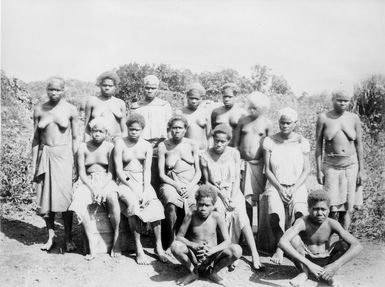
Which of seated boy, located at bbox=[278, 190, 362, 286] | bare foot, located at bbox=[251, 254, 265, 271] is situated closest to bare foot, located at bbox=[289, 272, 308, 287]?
seated boy, located at bbox=[278, 190, 362, 286]

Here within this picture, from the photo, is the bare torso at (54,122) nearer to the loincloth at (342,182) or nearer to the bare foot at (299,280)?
the bare foot at (299,280)

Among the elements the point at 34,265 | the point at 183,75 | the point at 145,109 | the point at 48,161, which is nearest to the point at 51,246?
the point at 34,265

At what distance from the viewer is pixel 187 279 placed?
14.5ft

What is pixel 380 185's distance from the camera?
25.4 feet

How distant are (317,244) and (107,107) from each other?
3.25 m

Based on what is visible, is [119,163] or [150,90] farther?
[150,90]

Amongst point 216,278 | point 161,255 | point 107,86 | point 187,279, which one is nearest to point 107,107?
point 107,86

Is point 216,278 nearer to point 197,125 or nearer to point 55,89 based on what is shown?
point 197,125

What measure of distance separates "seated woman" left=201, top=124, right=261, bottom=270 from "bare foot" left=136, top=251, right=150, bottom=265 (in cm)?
104

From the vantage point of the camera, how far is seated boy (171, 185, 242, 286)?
441 cm

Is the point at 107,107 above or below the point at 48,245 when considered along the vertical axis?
above

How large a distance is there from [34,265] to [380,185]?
6034mm

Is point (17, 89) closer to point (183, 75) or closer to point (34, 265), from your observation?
point (34, 265)

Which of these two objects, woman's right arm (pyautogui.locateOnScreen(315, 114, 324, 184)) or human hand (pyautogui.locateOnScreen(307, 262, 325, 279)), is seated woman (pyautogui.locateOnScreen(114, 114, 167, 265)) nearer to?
human hand (pyautogui.locateOnScreen(307, 262, 325, 279))
